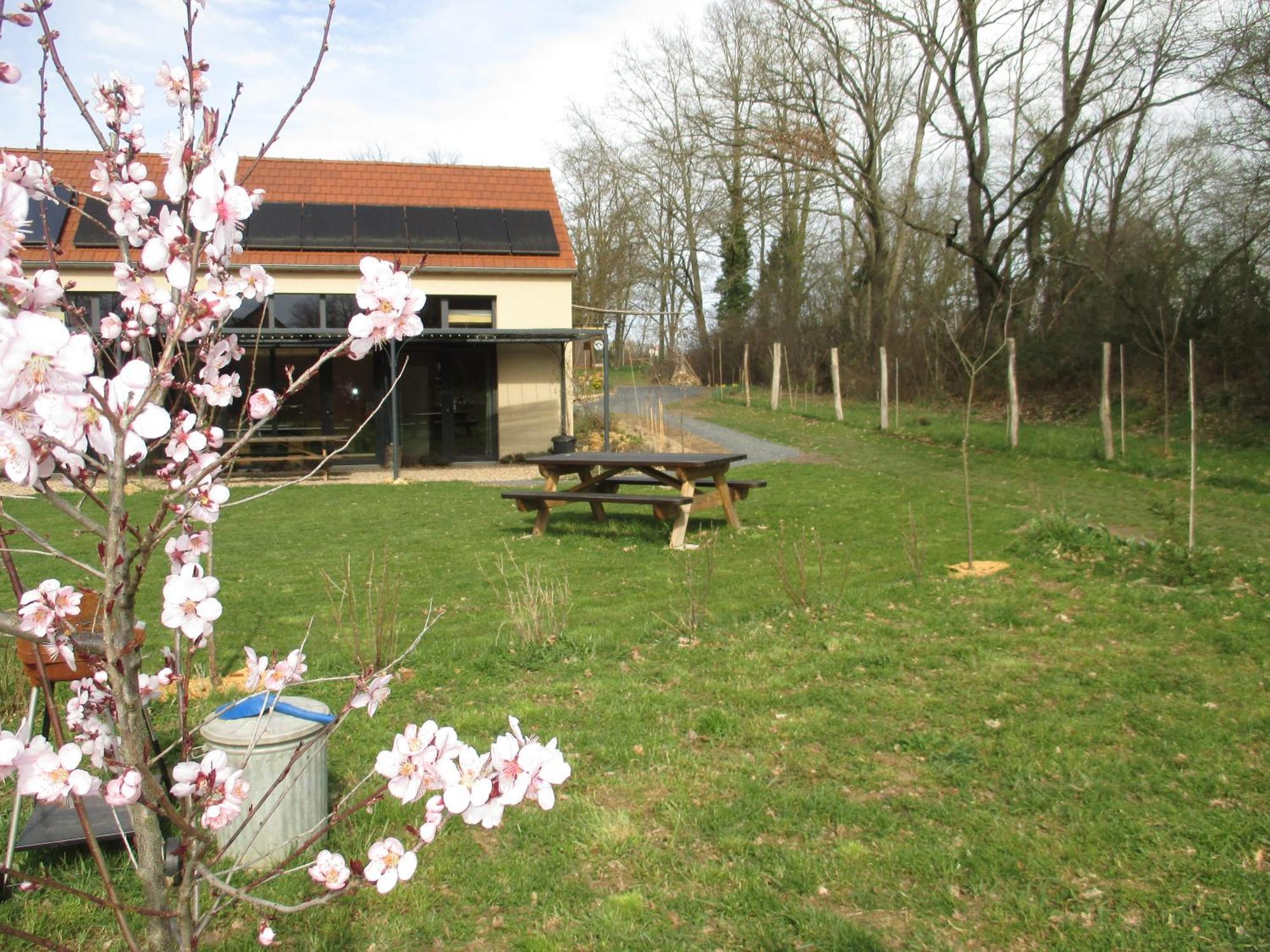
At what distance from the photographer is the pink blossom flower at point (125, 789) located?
179cm

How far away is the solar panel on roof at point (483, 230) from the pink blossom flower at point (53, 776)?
1755 cm

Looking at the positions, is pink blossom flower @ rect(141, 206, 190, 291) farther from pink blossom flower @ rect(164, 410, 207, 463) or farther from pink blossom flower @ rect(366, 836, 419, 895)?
pink blossom flower @ rect(366, 836, 419, 895)

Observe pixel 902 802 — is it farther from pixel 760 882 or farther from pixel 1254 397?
pixel 1254 397

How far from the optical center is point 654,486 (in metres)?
10.7

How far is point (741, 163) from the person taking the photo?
30.6 m

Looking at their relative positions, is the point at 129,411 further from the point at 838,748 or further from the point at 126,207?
the point at 838,748

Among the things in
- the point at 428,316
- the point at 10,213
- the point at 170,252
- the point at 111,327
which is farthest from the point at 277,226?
the point at 10,213

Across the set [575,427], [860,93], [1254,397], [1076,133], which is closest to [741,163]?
[860,93]

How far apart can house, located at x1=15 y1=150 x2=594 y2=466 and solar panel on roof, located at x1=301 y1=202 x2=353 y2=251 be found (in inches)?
0.9

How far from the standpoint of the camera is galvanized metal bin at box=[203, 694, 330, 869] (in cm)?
311

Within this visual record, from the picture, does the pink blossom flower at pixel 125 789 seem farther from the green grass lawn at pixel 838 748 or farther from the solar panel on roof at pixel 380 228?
the solar panel on roof at pixel 380 228

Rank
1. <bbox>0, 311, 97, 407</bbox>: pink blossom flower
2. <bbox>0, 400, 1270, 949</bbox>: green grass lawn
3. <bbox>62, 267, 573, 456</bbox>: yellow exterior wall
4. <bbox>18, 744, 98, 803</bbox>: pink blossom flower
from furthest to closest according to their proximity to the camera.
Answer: <bbox>62, 267, 573, 456</bbox>: yellow exterior wall < <bbox>0, 400, 1270, 949</bbox>: green grass lawn < <bbox>18, 744, 98, 803</bbox>: pink blossom flower < <bbox>0, 311, 97, 407</bbox>: pink blossom flower

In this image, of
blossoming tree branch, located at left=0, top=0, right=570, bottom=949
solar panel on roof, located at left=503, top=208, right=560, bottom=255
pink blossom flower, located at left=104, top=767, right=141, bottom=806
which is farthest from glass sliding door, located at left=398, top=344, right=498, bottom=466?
pink blossom flower, located at left=104, top=767, right=141, bottom=806

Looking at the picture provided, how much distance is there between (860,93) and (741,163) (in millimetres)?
4937
